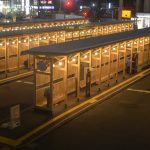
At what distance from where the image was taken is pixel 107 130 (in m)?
14.7

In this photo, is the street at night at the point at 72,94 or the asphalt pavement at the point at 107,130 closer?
the asphalt pavement at the point at 107,130

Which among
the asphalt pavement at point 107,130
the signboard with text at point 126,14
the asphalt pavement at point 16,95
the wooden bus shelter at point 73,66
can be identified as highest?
the signboard with text at point 126,14

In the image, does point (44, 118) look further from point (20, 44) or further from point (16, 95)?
point (20, 44)

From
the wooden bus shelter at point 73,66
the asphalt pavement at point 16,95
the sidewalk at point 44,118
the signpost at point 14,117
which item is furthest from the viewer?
the asphalt pavement at point 16,95

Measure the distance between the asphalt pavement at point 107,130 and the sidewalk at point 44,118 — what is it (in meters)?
0.48

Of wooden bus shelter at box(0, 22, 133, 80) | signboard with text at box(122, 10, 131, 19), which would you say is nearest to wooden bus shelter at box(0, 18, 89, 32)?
wooden bus shelter at box(0, 22, 133, 80)

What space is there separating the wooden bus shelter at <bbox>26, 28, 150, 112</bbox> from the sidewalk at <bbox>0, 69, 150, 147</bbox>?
42 centimetres

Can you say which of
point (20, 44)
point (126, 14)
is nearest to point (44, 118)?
point (20, 44)

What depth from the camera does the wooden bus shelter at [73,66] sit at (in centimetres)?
1623

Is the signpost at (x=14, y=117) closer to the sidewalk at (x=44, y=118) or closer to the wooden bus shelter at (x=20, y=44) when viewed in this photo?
the sidewalk at (x=44, y=118)

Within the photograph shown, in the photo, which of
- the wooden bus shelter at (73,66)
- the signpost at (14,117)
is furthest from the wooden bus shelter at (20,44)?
the signpost at (14,117)

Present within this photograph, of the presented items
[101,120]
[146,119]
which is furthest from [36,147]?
[146,119]

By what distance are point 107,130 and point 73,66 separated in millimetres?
5286

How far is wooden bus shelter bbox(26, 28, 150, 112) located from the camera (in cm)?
1623
